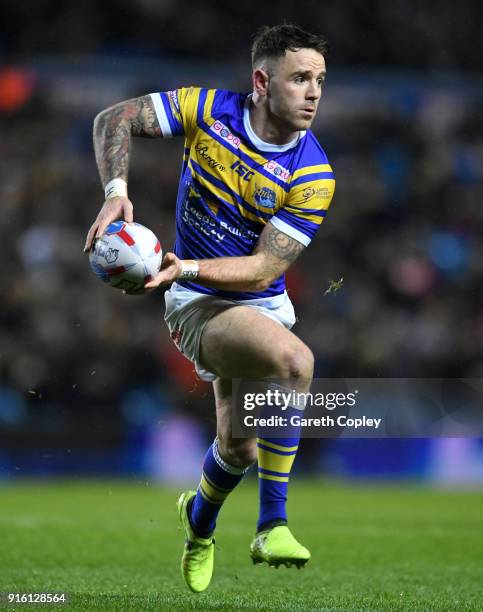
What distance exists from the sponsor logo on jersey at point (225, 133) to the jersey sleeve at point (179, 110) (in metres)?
0.09

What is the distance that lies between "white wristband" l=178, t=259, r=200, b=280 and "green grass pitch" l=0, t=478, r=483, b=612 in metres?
1.42

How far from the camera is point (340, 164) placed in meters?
15.7

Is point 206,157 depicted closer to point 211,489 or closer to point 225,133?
point 225,133

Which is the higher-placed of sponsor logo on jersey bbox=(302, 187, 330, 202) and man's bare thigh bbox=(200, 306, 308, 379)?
sponsor logo on jersey bbox=(302, 187, 330, 202)

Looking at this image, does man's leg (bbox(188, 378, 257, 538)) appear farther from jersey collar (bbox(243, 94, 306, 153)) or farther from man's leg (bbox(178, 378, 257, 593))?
jersey collar (bbox(243, 94, 306, 153))

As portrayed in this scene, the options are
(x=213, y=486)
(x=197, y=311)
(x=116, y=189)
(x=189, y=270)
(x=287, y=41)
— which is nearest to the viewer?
(x=189, y=270)

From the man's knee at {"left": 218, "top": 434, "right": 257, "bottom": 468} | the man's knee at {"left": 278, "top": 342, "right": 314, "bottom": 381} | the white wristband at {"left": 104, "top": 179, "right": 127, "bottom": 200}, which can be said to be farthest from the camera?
the man's knee at {"left": 218, "top": 434, "right": 257, "bottom": 468}

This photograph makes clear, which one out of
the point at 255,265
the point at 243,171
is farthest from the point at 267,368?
the point at 243,171

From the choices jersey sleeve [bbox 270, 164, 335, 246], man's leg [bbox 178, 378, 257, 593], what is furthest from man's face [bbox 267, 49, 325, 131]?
man's leg [bbox 178, 378, 257, 593]

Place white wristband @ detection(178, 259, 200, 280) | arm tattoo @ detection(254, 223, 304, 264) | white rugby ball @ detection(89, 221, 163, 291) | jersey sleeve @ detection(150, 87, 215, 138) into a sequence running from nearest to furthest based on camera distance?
1. white rugby ball @ detection(89, 221, 163, 291)
2. white wristband @ detection(178, 259, 200, 280)
3. arm tattoo @ detection(254, 223, 304, 264)
4. jersey sleeve @ detection(150, 87, 215, 138)

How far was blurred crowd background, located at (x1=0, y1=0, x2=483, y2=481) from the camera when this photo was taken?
12805 millimetres

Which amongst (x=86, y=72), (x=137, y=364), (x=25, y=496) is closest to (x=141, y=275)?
(x=25, y=496)

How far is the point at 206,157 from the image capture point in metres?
5.51

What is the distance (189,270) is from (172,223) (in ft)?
30.1
